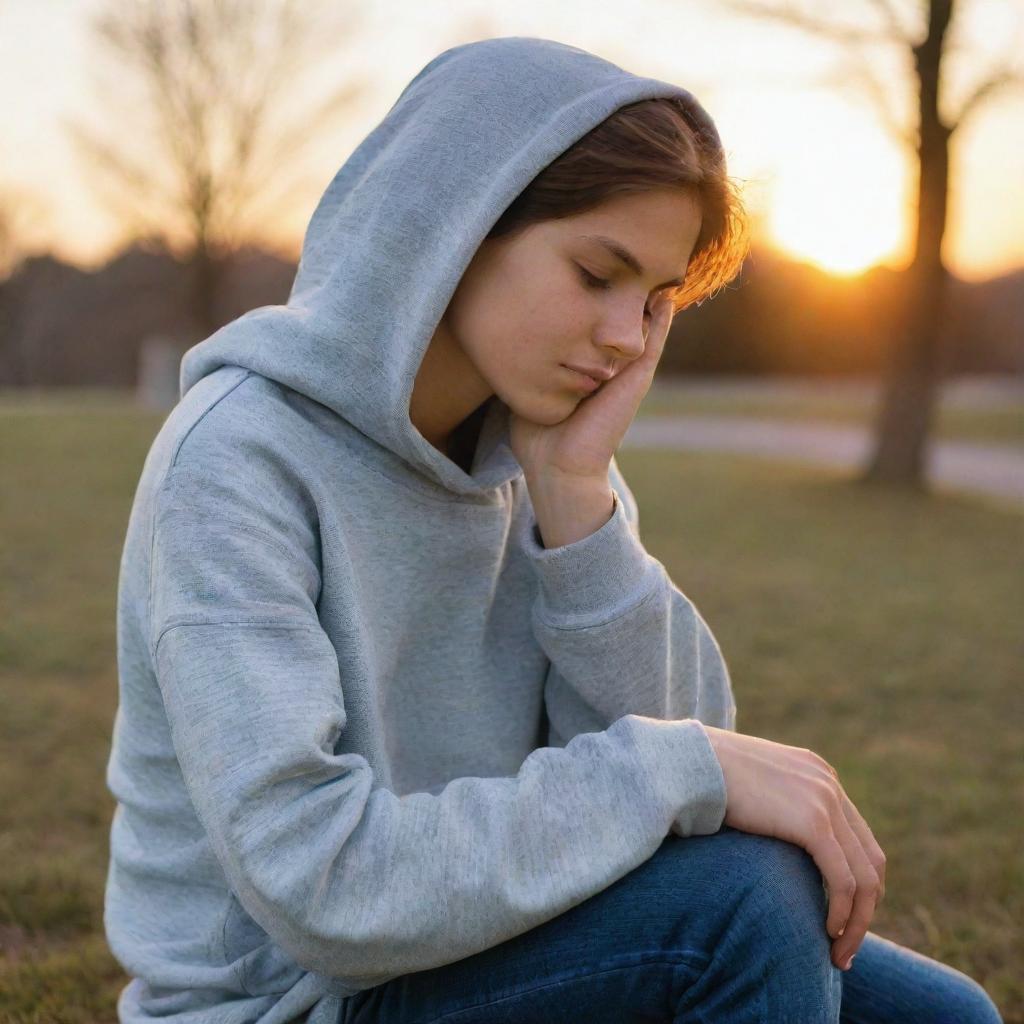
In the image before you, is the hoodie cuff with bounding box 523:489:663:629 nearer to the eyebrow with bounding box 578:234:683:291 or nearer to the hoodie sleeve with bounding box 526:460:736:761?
the hoodie sleeve with bounding box 526:460:736:761

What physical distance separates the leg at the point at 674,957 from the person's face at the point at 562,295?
66 cm

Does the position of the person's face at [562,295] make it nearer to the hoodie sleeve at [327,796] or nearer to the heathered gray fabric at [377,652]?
the heathered gray fabric at [377,652]

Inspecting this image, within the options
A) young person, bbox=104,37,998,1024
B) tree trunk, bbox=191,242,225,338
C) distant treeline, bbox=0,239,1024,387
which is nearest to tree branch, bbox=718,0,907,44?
young person, bbox=104,37,998,1024

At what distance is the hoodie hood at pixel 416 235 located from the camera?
1.53 m

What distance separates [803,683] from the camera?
454 centimetres

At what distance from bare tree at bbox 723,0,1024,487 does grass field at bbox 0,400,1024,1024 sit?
74 cm

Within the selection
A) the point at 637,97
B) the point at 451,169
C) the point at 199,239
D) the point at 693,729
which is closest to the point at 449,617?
the point at 693,729

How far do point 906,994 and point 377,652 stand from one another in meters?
0.92

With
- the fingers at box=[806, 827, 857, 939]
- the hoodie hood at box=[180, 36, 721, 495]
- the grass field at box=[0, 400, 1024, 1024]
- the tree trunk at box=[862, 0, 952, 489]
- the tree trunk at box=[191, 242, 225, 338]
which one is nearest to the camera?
the fingers at box=[806, 827, 857, 939]

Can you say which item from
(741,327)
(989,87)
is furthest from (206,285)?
(989,87)

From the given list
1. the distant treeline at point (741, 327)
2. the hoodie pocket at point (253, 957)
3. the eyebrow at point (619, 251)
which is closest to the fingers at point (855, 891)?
the hoodie pocket at point (253, 957)

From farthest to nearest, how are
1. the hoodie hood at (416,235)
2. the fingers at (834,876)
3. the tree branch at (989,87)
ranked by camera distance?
the tree branch at (989,87) < the hoodie hood at (416,235) < the fingers at (834,876)

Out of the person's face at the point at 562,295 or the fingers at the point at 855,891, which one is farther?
the person's face at the point at 562,295

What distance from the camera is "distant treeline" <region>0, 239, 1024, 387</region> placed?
28.4 metres
